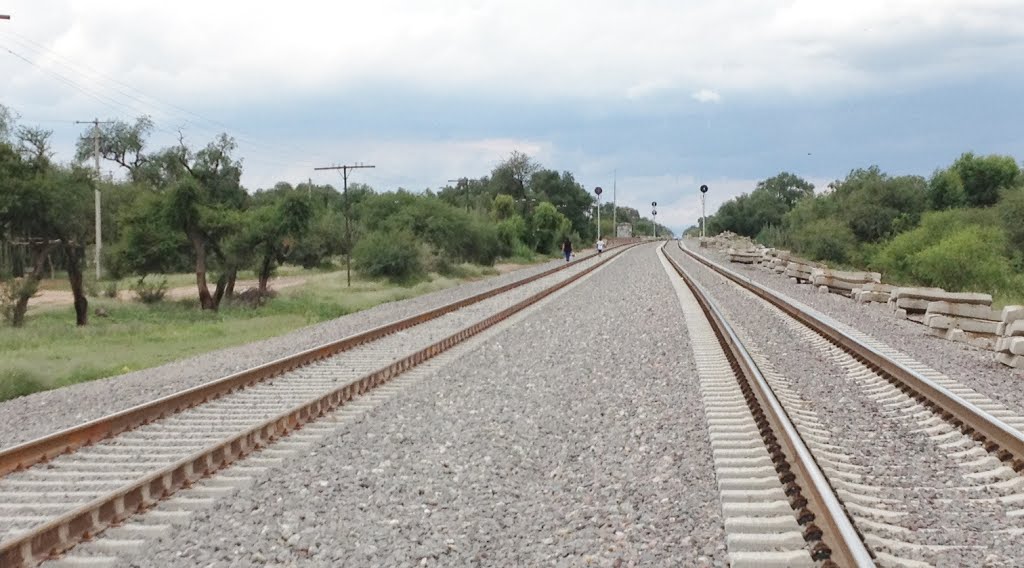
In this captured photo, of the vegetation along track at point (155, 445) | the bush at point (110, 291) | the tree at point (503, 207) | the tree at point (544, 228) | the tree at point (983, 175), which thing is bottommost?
the bush at point (110, 291)

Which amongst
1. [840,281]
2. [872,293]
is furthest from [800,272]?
[872,293]

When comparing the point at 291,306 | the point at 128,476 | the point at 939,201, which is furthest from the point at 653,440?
the point at 939,201

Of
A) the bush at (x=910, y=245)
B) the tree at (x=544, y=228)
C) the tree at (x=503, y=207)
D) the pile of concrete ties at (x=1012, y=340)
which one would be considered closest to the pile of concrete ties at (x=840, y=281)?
the bush at (x=910, y=245)

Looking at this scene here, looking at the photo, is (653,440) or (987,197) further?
(987,197)

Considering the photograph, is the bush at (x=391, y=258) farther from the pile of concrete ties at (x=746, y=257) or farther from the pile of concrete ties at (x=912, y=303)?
the pile of concrete ties at (x=912, y=303)

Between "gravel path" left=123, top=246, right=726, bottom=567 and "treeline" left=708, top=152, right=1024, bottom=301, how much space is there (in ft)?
83.9

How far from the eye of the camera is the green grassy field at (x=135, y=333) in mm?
16891

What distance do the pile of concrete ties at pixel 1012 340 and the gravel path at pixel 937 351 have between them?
11 centimetres

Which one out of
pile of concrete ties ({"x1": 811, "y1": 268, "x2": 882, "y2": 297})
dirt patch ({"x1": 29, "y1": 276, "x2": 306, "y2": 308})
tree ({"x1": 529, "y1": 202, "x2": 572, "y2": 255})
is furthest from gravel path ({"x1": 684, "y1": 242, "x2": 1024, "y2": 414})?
tree ({"x1": 529, "y1": 202, "x2": 572, "y2": 255})

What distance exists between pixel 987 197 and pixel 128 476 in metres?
112

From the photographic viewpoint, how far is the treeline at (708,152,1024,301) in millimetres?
35000

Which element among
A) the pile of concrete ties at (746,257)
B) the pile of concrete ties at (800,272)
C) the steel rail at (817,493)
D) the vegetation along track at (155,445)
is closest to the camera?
the steel rail at (817,493)

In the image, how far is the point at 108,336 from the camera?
25500 millimetres

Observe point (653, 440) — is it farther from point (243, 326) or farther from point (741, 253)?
point (741, 253)
